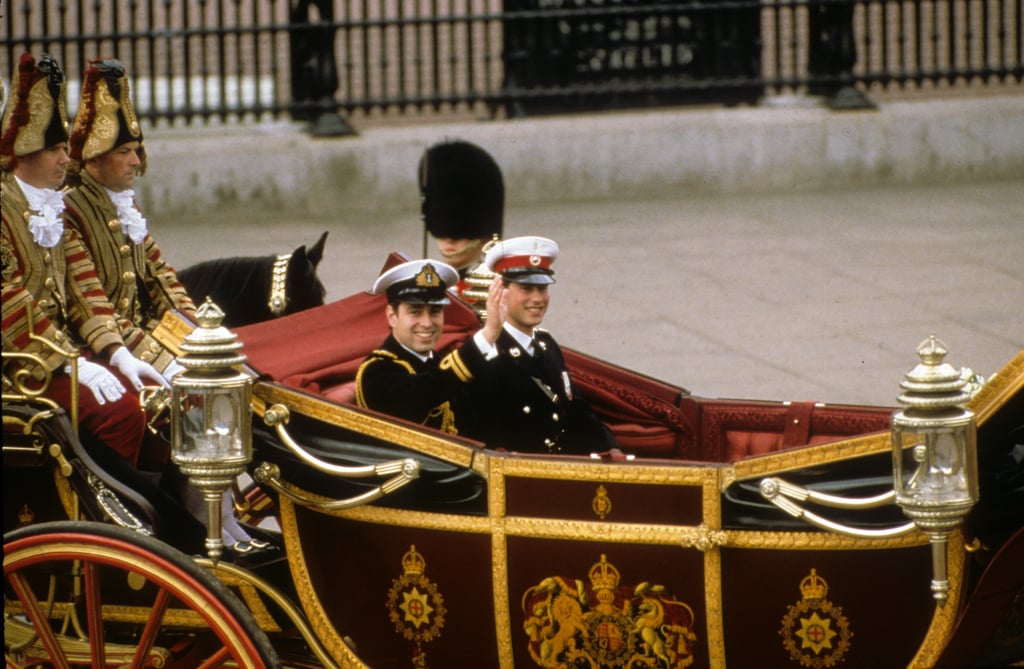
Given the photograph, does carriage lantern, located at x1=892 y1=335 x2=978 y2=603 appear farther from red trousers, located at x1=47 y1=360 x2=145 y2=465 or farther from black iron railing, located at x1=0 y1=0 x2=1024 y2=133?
black iron railing, located at x1=0 y1=0 x2=1024 y2=133

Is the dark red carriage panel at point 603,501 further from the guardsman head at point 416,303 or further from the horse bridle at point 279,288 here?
the horse bridle at point 279,288

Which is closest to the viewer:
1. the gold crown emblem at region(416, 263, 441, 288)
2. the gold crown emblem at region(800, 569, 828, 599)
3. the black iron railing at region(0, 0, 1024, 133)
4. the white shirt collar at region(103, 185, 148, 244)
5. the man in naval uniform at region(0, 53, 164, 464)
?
the gold crown emblem at region(800, 569, 828, 599)

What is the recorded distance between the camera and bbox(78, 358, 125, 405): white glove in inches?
168

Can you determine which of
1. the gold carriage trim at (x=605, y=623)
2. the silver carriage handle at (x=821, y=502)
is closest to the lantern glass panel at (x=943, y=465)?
the silver carriage handle at (x=821, y=502)

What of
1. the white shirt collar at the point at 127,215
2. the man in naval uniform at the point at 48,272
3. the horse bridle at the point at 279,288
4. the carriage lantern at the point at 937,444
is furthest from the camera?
the horse bridle at the point at 279,288

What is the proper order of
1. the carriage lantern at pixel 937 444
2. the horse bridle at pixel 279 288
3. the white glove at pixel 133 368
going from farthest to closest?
the horse bridle at pixel 279 288 → the white glove at pixel 133 368 → the carriage lantern at pixel 937 444

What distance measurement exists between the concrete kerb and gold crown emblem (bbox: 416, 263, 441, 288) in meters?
6.95

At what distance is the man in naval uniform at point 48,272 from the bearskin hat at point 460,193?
1.72 meters

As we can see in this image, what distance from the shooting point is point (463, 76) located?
13.5 m

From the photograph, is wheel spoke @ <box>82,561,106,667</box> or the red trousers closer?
wheel spoke @ <box>82,561,106,667</box>

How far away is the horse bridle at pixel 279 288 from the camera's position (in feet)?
17.6

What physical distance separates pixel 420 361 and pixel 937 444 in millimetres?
1452

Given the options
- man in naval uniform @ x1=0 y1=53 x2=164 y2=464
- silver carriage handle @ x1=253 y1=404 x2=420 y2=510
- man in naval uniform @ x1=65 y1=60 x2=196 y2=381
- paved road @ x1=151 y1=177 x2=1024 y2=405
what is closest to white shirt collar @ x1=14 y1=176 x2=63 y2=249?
man in naval uniform @ x1=0 y1=53 x2=164 y2=464

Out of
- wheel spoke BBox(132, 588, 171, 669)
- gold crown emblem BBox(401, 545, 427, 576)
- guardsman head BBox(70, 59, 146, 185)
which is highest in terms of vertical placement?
guardsman head BBox(70, 59, 146, 185)
